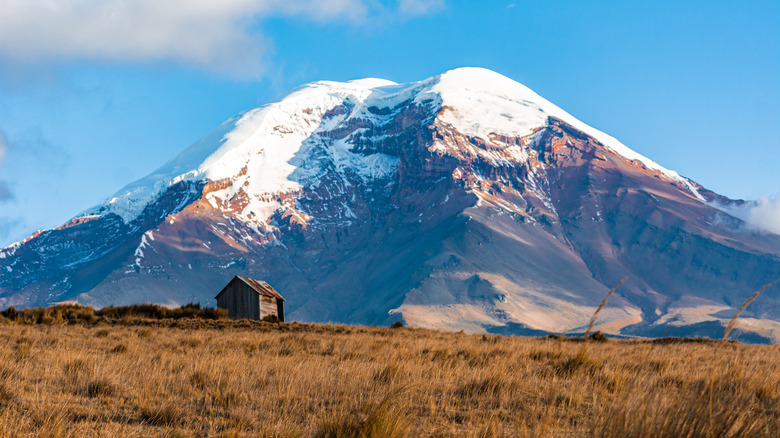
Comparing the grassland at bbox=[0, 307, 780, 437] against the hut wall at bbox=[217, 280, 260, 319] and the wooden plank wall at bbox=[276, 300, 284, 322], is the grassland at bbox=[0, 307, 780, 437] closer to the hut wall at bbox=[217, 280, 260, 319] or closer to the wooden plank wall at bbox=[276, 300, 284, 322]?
the hut wall at bbox=[217, 280, 260, 319]

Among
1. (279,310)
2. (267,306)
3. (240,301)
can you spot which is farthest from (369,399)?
(279,310)

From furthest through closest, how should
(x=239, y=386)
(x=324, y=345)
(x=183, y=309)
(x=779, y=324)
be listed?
(x=779, y=324)
(x=183, y=309)
(x=324, y=345)
(x=239, y=386)

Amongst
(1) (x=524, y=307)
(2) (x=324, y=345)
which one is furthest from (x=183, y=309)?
(1) (x=524, y=307)

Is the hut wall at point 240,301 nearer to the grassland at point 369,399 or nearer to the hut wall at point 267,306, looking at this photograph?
the hut wall at point 267,306

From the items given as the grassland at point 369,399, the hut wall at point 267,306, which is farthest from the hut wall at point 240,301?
the grassland at point 369,399

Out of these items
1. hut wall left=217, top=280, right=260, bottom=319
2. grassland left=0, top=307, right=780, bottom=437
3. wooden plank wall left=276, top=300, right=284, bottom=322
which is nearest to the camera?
grassland left=0, top=307, right=780, bottom=437

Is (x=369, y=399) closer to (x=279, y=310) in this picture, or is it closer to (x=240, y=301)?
(x=240, y=301)

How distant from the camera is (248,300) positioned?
43.7m

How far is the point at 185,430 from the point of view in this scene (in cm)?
567

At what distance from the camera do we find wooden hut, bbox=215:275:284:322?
43188 mm

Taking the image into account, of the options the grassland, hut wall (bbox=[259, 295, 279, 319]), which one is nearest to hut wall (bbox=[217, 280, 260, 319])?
hut wall (bbox=[259, 295, 279, 319])

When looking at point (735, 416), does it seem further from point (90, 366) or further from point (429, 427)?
point (90, 366)

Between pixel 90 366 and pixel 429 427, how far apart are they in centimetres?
589

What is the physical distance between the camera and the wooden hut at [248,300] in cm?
4319
